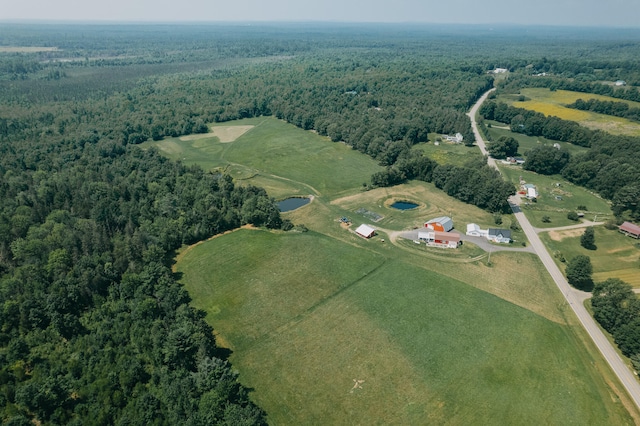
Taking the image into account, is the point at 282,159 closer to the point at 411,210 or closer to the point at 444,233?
the point at 411,210

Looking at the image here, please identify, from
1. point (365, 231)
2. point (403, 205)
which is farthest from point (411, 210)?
point (365, 231)

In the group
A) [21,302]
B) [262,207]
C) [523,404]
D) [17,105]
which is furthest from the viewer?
[17,105]

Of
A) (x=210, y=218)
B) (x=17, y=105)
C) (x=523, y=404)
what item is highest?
(x=17, y=105)

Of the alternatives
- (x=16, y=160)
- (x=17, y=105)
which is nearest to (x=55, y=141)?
(x=16, y=160)

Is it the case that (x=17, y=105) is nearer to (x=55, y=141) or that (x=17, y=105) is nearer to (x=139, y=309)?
(x=55, y=141)

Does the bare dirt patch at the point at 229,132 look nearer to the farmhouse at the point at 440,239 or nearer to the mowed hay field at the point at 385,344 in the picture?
the mowed hay field at the point at 385,344

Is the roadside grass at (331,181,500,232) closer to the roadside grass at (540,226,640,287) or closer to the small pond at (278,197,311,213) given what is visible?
the small pond at (278,197,311,213)

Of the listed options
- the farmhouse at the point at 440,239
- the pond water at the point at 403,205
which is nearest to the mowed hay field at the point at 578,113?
the pond water at the point at 403,205
